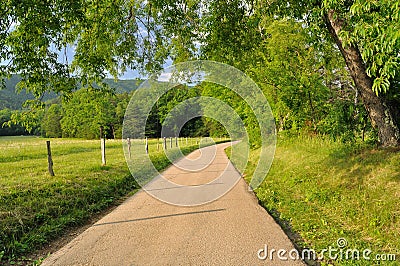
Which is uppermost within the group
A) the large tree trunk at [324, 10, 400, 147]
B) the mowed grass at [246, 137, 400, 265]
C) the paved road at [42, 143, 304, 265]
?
the large tree trunk at [324, 10, 400, 147]

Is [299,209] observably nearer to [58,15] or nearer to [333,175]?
[333,175]

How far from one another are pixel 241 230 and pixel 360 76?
4744 millimetres

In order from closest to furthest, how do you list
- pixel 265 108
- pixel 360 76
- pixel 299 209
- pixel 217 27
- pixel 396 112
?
pixel 299 209, pixel 360 76, pixel 396 112, pixel 217 27, pixel 265 108

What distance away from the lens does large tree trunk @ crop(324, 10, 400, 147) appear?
7.63 meters

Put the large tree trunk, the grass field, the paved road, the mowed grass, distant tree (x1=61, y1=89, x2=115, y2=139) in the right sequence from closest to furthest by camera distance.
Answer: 1. the paved road
2. the mowed grass
3. the grass field
4. the large tree trunk
5. distant tree (x1=61, y1=89, x2=115, y2=139)

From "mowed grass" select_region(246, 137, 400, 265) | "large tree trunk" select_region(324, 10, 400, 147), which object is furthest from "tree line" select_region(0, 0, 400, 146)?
"mowed grass" select_region(246, 137, 400, 265)

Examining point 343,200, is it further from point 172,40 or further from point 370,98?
point 172,40

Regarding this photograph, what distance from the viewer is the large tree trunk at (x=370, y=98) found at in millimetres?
7629

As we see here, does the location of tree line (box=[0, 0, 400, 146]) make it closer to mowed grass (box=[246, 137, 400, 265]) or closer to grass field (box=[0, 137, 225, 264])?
mowed grass (box=[246, 137, 400, 265])

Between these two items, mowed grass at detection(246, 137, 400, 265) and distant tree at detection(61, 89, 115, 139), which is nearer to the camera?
mowed grass at detection(246, 137, 400, 265)

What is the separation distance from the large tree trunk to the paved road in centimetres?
364

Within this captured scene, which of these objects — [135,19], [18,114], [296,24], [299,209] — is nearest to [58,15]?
[18,114]

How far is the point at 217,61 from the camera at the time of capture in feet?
32.7

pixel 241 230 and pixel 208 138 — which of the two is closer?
pixel 241 230
